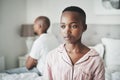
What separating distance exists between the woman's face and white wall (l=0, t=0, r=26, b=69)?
3.01m

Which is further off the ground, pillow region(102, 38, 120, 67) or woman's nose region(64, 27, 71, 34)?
woman's nose region(64, 27, 71, 34)

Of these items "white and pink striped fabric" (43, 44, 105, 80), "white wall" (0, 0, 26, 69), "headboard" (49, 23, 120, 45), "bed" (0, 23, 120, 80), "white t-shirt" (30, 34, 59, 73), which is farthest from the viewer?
"white wall" (0, 0, 26, 69)

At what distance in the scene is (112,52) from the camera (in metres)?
2.94

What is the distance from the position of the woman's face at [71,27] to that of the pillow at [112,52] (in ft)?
7.81

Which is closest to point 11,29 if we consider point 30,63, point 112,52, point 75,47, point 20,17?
point 20,17

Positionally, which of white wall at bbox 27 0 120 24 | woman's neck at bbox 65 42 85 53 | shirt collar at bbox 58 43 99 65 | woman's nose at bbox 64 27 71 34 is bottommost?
shirt collar at bbox 58 43 99 65

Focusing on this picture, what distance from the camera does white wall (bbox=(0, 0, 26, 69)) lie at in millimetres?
3506

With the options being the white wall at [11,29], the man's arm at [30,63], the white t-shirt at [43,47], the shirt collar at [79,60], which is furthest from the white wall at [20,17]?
the shirt collar at [79,60]

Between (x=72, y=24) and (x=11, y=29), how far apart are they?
3195 millimetres

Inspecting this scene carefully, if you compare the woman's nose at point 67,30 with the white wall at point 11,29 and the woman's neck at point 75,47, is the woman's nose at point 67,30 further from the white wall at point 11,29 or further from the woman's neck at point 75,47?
the white wall at point 11,29

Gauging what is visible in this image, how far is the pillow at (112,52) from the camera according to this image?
2.89 m

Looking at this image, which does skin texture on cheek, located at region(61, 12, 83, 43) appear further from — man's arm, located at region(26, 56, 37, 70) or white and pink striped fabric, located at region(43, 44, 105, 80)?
man's arm, located at region(26, 56, 37, 70)

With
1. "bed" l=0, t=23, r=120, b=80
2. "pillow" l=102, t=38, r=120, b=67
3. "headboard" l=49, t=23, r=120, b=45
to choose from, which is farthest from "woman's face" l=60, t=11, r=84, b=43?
"headboard" l=49, t=23, r=120, b=45

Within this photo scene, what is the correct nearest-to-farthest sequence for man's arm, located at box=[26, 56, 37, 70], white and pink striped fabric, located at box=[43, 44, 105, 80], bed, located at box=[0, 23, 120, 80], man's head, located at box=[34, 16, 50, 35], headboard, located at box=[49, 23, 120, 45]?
white and pink striped fabric, located at box=[43, 44, 105, 80] < man's arm, located at box=[26, 56, 37, 70] < man's head, located at box=[34, 16, 50, 35] < bed, located at box=[0, 23, 120, 80] < headboard, located at box=[49, 23, 120, 45]
